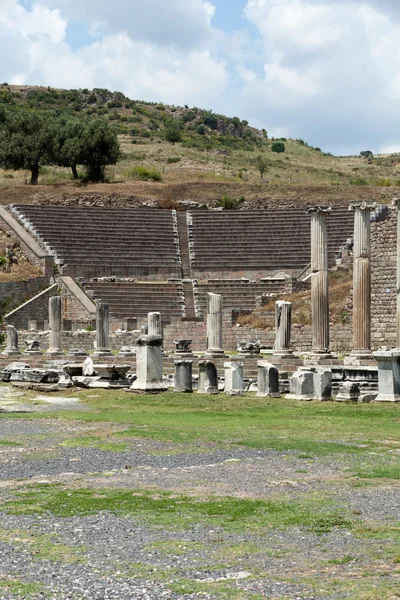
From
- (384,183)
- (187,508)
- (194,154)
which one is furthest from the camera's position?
(194,154)

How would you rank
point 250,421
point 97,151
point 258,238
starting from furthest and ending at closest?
1. point 97,151
2. point 258,238
3. point 250,421

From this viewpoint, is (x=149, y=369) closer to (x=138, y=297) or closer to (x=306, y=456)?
(x=306, y=456)

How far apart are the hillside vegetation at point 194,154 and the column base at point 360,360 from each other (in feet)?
134

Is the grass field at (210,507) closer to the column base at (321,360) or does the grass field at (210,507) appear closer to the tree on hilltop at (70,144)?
the column base at (321,360)

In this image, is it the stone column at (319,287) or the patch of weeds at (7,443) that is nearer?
the patch of weeds at (7,443)

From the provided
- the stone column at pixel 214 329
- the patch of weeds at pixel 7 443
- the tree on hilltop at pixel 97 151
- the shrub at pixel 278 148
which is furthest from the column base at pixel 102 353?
the shrub at pixel 278 148

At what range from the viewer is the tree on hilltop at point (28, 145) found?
70.5 meters

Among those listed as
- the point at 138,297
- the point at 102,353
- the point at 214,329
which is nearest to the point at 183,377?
the point at 214,329

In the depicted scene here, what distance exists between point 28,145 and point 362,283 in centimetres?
4765

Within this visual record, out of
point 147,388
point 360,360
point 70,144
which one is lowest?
point 147,388

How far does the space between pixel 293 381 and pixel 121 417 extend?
5060 mm

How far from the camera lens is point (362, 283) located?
26.7 m

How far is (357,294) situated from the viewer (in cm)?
2662

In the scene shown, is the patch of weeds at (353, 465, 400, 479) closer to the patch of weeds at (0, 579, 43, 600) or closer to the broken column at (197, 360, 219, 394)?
the patch of weeds at (0, 579, 43, 600)
